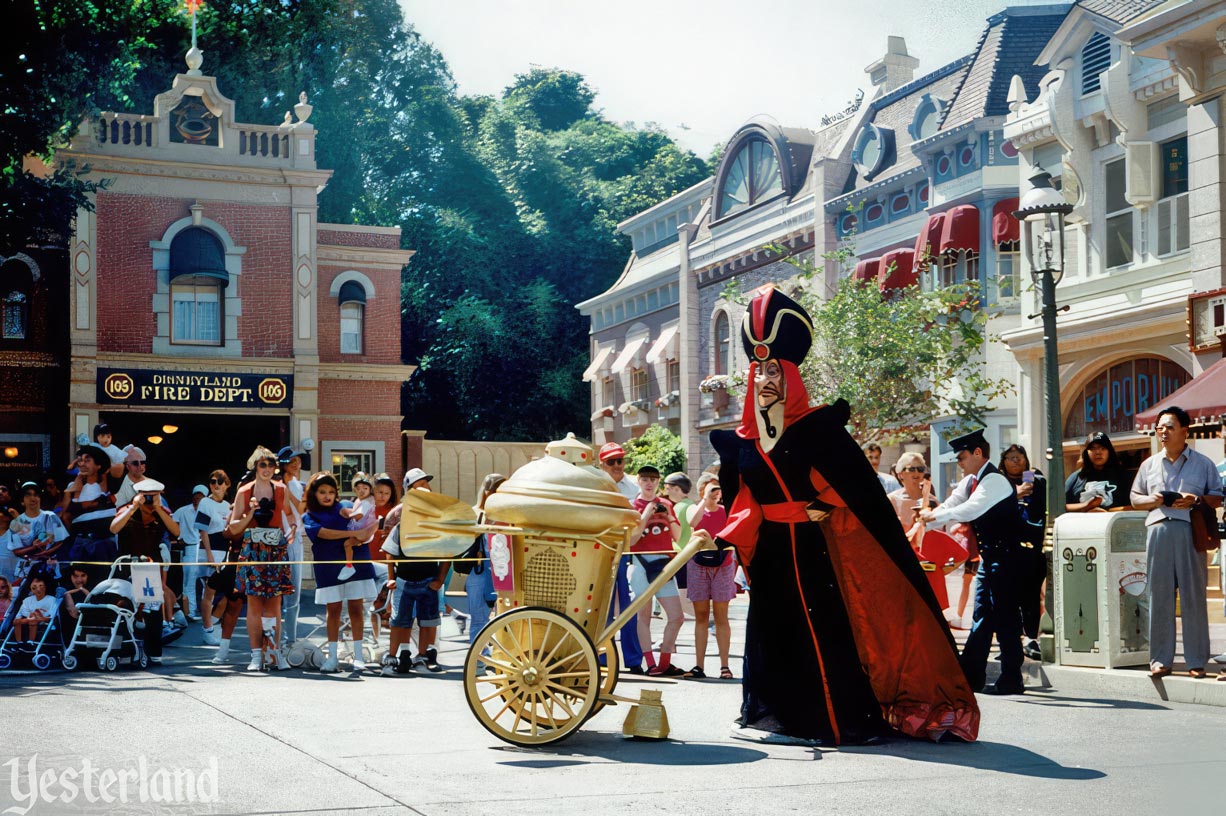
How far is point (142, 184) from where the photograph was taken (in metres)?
28.0

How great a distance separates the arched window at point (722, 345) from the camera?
116ft

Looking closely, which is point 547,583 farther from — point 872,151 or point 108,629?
point 872,151

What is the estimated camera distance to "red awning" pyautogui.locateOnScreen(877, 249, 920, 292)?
26047 mm

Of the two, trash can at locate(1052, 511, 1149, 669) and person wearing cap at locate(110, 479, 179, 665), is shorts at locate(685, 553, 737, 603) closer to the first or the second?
trash can at locate(1052, 511, 1149, 669)

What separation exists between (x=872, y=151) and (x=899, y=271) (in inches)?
184

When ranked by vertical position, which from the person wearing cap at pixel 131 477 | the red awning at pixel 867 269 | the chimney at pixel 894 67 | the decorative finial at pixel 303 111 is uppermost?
the chimney at pixel 894 67

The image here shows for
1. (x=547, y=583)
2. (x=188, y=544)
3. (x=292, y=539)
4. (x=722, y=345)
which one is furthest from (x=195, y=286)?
(x=547, y=583)

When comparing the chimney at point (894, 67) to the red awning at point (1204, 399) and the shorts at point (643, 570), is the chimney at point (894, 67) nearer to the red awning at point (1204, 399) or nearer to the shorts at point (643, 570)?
the red awning at point (1204, 399)

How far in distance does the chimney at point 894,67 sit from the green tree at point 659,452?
10.4 m

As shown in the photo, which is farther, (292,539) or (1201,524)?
(292,539)

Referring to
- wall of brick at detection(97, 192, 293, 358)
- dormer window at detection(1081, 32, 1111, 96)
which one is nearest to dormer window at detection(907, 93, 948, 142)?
dormer window at detection(1081, 32, 1111, 96)

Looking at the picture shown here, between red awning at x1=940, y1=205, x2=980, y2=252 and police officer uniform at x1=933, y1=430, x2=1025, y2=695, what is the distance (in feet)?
51.4

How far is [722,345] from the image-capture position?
117 feet

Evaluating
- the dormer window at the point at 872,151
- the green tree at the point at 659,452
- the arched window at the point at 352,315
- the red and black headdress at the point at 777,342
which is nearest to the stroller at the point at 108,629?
the red and black headdress at the point at 777,342
